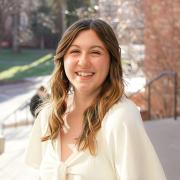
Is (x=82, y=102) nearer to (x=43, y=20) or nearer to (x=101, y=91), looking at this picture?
(x=101, y=91)

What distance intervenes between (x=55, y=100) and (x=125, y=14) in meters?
8.66

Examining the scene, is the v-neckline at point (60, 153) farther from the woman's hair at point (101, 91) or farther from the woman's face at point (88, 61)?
the woman's face at point (88, 61)

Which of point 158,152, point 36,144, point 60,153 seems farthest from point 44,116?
point 158,152

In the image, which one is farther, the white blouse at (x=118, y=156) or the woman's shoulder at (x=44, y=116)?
the woman's shoulder at (x=44, y=116)

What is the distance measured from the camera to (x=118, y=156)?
1281mm

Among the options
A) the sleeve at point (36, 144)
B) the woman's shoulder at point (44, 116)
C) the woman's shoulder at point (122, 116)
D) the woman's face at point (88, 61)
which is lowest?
the sleeve at point (36, 144)

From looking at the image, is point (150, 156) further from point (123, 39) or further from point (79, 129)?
point (123, 39)

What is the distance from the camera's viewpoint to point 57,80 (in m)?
1.60

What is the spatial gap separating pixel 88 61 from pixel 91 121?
0.19 metres

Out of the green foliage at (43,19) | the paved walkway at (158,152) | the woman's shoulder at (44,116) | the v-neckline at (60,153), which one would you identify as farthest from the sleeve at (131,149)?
the green foliage at (43,19)

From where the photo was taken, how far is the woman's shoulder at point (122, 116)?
128 centimetres

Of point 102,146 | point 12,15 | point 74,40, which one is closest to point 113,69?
point 74,40

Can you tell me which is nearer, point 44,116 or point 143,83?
point 44,116

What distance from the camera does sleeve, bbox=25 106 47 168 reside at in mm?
1590
